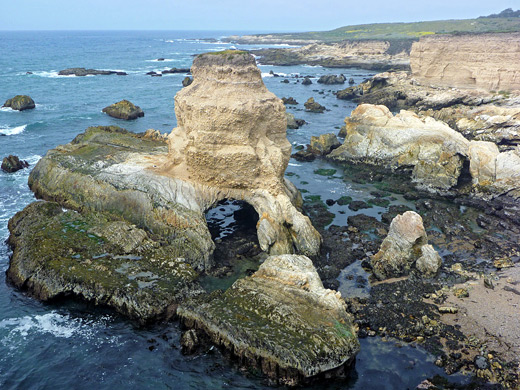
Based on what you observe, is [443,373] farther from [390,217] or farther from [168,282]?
[390,217]

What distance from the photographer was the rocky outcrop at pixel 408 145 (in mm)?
35344

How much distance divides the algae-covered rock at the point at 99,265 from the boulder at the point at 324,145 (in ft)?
83.1

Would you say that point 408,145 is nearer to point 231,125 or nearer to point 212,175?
point 231,125

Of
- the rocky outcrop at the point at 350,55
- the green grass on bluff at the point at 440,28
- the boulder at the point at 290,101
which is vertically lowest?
the boulder at the point at 290,101

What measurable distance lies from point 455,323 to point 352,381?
6.30m

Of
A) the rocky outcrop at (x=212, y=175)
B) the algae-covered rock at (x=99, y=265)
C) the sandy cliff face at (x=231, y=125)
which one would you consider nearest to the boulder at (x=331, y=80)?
the rocky outcrop at (x=212, y=175)

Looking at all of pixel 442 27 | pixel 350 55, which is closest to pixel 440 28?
pixel 442 27

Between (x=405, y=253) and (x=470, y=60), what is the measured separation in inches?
1774

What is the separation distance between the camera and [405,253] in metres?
23.8

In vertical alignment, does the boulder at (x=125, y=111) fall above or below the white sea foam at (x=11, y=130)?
above

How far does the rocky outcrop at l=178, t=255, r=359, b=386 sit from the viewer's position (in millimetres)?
15914

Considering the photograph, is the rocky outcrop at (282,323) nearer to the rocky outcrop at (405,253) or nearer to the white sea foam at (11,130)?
the rocky outcrop at (405,253)

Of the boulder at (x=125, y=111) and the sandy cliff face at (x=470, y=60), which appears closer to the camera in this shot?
the sandy cliff face at (x=470, y=60)

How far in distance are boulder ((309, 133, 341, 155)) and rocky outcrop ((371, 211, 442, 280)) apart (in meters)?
20.5
